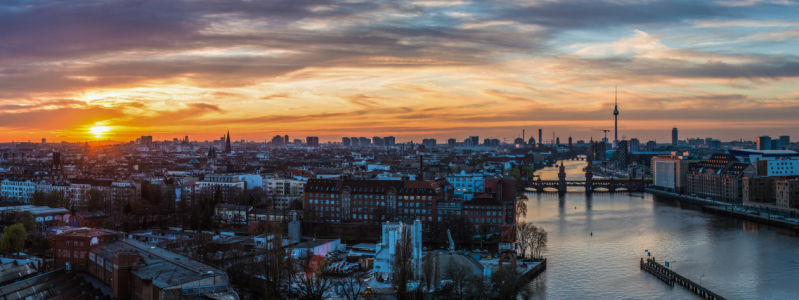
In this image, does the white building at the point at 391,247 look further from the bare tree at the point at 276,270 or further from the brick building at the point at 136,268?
the brick building at the point at 136,268

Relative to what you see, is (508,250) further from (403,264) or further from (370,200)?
(370,200)

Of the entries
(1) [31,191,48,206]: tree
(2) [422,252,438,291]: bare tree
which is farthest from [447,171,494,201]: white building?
(1) [31,191,48,206]: tree

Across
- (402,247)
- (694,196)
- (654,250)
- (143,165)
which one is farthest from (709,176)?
(143,165)

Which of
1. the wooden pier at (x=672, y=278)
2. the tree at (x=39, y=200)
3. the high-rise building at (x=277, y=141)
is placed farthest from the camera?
the high-rise building at (x=277, y=141)

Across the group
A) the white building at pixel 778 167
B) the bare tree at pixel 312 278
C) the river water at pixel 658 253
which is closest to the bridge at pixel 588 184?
the white building at pixel 778 167

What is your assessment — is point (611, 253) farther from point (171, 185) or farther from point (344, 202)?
point (171, 185)

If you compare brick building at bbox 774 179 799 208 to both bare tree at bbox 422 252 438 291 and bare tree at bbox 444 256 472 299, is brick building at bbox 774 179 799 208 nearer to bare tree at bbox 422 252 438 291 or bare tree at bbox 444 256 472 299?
bare tree at bbox 444 256 472 299
